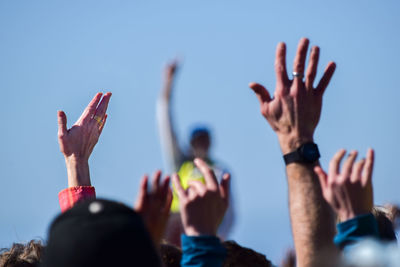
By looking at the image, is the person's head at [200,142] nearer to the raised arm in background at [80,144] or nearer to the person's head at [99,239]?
the raised arm in background at [80,144]

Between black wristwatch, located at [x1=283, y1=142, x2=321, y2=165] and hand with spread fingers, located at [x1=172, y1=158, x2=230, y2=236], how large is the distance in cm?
30

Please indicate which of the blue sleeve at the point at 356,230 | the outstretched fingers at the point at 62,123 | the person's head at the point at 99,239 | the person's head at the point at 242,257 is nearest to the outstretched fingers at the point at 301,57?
the blue sleeve at the point at 356,230

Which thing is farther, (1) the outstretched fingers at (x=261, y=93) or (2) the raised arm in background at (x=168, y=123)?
(2) the raised arm in background at (x=168, y=123)

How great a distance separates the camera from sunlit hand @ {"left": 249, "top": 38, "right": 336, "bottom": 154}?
2684mm

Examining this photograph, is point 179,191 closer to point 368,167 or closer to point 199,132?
point 368,167

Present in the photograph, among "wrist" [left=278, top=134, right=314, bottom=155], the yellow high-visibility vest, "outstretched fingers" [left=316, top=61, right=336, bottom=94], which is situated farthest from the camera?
the yellow high-visibility vest

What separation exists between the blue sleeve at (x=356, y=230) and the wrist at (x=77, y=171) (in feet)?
5.02

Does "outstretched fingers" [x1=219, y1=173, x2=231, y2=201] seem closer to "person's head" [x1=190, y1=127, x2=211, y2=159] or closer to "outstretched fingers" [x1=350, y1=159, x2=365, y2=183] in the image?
"outstretched fingers" [x1=350, y1=159, x2=365, y2=183]

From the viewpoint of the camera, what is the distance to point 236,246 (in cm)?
370

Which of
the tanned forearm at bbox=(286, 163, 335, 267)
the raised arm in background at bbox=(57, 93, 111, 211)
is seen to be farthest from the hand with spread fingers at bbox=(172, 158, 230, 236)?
the raised arm in background at bbox=(57, 93, 111, 211)

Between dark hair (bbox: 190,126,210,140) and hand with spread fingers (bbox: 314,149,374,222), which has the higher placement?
dark hair (bbox: 190,126,210,140)

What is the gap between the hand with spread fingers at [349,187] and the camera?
2.39 metres

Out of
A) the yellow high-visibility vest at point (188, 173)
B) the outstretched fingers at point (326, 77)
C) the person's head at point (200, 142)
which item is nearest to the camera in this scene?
the outstretched fingers at point (326, 77)

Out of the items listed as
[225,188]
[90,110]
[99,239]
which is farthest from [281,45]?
[90,110]
